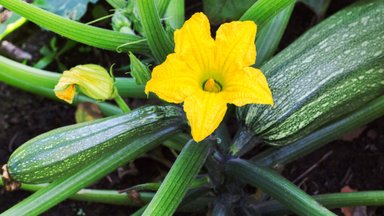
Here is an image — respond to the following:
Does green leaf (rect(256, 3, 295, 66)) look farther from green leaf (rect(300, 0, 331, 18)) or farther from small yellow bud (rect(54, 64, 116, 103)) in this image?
small yellow bud (rect(54, 64, 116, 103))

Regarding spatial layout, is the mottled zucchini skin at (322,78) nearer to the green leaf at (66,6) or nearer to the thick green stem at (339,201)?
the thick green stem at (339,201)

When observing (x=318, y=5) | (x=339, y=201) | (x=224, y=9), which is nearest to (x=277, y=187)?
(x=339, y=201)

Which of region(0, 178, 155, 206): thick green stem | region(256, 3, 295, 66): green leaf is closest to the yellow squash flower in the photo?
region(256, 3, 295, 66): green leaf

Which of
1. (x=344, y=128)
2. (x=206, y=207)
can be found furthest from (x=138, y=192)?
(x=344, y=128)

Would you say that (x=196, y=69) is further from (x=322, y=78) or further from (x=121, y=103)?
(x=322, y=78)

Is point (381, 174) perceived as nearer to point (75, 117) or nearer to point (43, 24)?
point (75, 117)

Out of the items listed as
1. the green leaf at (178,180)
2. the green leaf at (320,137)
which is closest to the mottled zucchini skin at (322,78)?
the green leaf at (320,137)
